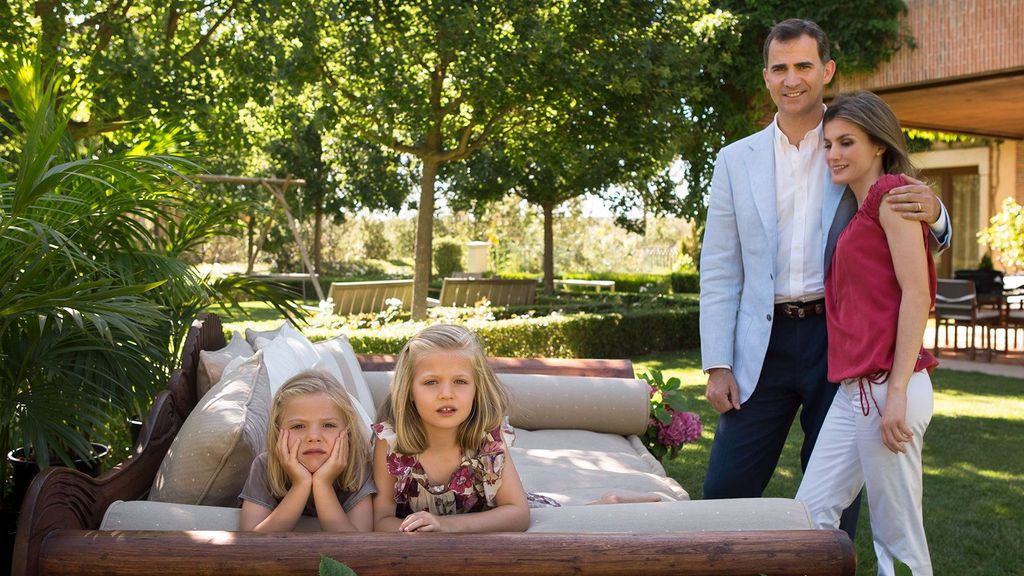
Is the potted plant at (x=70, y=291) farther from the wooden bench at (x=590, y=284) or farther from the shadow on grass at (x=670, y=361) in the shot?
the wooden bench at (x=590, y=284)

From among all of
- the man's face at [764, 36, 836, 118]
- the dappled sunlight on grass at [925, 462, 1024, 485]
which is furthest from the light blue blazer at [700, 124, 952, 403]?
the dappled sunlight on grass at [925, 462, 1024, 485]

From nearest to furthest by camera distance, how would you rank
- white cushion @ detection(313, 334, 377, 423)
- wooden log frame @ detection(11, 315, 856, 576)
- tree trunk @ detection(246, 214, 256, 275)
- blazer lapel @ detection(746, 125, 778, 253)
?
wooden log frame @ detection(11, 315, 856, 576)
blazer lapel @ detection(746, 125, 778, 253)
white cushion @ detection(313, 334, 377, 423)
tree trunk @ detection(246, 214, 256, 275)

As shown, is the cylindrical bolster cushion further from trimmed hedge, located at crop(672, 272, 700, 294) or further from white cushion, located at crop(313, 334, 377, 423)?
Result: trimmed hedge, located at crop(672, 272, 700, 294)

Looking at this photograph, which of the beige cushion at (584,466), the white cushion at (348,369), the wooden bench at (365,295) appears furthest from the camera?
the wooden bench at (365,295)

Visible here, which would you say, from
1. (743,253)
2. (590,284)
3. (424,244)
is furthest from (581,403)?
(590,284)

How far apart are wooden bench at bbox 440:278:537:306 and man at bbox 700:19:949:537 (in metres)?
10.3

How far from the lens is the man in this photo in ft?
9.17

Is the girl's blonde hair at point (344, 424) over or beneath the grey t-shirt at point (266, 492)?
over

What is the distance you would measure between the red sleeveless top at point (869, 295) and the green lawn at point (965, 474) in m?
1.88

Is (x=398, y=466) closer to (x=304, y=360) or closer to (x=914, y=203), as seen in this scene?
(x=304, y=360)

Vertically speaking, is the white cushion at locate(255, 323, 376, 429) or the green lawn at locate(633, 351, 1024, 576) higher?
the white cushion at locate(255, 323, 376, 429)

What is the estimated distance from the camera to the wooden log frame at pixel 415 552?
1806 mm

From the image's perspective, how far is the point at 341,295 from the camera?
1307 centimetres

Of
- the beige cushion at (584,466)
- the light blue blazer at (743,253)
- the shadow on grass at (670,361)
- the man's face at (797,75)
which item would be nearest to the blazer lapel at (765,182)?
the light blue blazer at (743,253)
